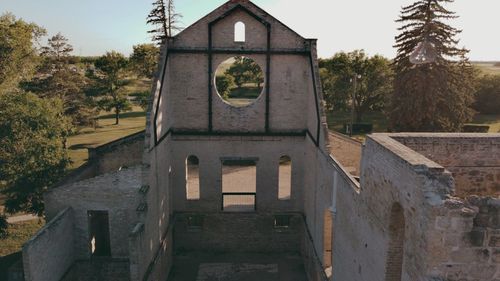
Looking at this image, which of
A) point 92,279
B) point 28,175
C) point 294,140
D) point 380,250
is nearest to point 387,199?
point 380,250

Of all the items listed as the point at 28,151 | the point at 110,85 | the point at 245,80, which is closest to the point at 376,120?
the point at 245,80

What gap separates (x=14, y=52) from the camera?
23.4 m

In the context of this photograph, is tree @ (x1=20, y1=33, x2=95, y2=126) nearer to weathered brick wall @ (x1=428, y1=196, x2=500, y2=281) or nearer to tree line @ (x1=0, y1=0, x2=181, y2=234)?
tree line @ (x1=0, y1=0, x2=181, y2=234)

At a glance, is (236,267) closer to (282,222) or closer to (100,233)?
(282,222)

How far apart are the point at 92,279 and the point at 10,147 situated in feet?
22.8

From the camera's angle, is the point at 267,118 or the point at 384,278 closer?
the point at 384,278

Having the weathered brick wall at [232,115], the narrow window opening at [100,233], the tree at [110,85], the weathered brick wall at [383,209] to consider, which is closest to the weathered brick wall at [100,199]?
the weathered brick wall at [232,115]

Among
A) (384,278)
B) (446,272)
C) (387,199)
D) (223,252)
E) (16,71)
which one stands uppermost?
(16,71)

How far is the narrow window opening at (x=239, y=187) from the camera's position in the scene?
65.9 ft

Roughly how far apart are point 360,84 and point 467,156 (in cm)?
3300

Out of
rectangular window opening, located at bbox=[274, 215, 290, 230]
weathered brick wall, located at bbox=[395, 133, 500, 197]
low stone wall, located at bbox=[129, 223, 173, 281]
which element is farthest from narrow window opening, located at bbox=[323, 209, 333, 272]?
low stone wall, located at bbox=[129, 223, 173, 281]

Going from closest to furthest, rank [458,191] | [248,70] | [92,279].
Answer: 1. [458,191]
2. [92,279]
3. [248,70]

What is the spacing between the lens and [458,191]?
11.3m

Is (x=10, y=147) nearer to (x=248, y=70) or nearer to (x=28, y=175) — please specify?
(x=28, y=175)
